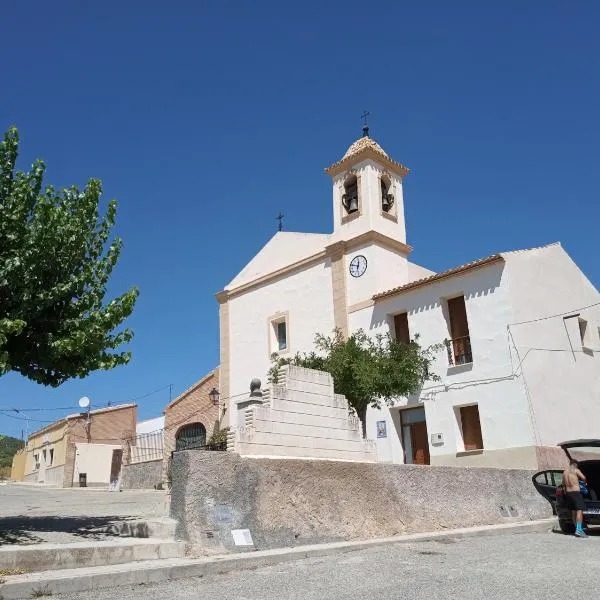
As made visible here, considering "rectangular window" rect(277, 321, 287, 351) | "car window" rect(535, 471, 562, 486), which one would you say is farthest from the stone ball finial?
"rectangular window" rect(277, 321, 287, 351)

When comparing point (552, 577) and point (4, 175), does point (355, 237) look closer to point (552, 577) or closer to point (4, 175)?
point (4, 175)

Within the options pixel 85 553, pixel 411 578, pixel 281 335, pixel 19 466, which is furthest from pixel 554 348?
pixel 19 466

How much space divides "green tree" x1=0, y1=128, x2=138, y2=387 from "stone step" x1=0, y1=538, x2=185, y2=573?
2908 mm

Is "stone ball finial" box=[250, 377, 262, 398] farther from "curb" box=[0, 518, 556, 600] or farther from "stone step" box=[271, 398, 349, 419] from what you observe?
"curb" box=[0, 518, 556, 600]

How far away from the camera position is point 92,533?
28.9ft

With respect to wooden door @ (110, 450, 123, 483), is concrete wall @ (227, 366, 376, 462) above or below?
below

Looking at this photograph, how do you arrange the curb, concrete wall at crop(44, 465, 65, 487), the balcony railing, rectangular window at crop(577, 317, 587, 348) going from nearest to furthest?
the curb < the balcony railing < rectangular window at crop(577, 317, 587, 348) < concrete wall at crop(44, 465, 65, 487)

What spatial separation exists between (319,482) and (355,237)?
14.2 m

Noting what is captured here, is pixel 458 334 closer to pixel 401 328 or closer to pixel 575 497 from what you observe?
pixel 401 328

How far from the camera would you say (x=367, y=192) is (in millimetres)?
23250

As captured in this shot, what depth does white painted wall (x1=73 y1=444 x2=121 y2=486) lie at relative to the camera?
30.3 meters

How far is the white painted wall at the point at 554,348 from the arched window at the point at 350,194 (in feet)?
22.9

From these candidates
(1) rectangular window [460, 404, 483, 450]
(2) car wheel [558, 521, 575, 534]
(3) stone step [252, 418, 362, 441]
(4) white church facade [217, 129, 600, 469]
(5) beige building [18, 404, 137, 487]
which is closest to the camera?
(3) stone step [252, 418, 362, 441]

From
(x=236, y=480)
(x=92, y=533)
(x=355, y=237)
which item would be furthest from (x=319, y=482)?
(x=355, y=237)
